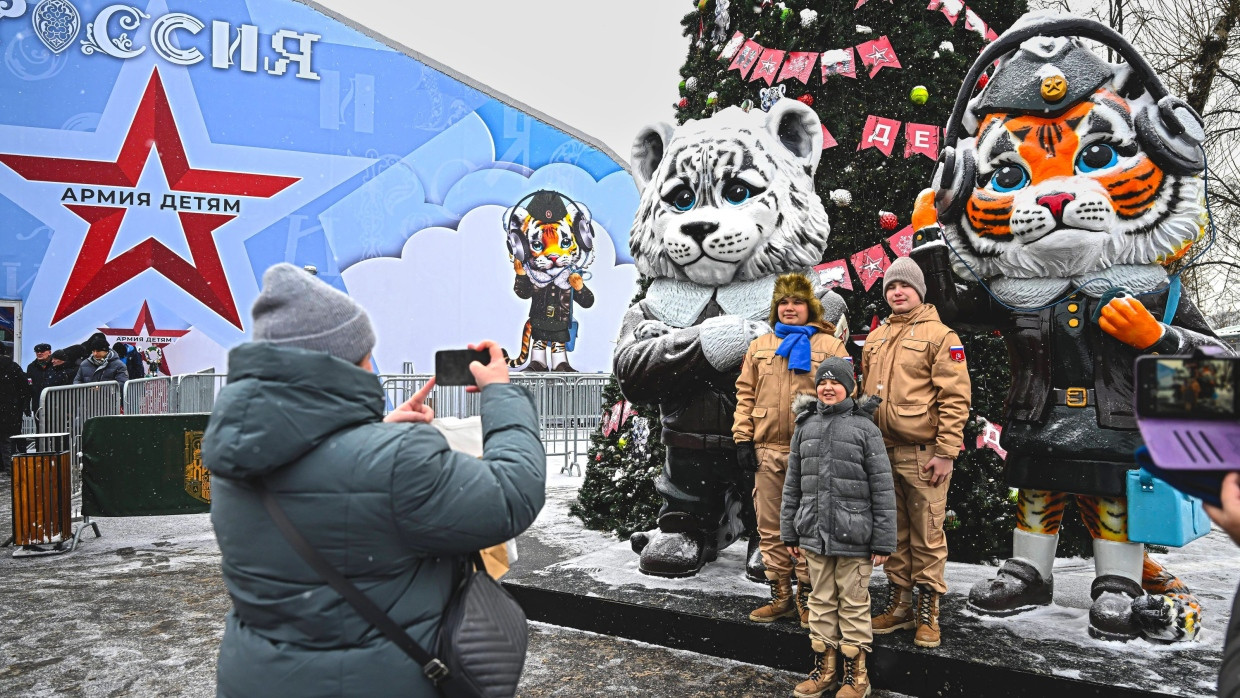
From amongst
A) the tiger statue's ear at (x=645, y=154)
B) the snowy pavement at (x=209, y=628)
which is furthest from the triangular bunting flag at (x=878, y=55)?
the snowy pavement at (x=209, y=628)

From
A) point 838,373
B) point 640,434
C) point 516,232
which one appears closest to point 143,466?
point 640,434

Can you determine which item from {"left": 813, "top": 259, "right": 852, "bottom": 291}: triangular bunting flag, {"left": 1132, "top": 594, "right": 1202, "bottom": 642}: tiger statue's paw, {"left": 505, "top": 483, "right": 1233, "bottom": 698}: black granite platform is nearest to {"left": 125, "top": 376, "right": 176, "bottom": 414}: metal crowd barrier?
{"left": 505, "top": 483, "right": 1233, "bottom": 698}: black granite platform

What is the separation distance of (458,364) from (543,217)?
16425mm

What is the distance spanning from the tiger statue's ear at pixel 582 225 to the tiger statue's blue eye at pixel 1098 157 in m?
15.2

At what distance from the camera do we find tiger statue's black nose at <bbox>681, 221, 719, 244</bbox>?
4500 millimetres

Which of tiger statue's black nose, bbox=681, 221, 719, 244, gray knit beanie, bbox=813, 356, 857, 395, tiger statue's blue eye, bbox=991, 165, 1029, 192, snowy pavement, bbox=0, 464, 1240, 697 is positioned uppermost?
tiger statue's blue eye, bbox=991, 165, 1029, 192

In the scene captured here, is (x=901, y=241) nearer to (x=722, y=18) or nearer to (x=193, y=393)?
(x=722, y=18)

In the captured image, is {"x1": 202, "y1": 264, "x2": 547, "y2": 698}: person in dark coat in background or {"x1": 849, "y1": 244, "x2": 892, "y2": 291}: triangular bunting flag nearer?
{"x1": 202, "y1": 264, "x2": 547, "y2": 698}: person in dark coat in background

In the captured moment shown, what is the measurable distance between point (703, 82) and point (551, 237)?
12022mm

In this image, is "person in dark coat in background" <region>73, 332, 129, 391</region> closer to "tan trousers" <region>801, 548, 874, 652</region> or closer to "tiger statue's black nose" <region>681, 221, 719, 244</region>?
"tiger statue's black nose" <region>681, 221, 719, 244</region>

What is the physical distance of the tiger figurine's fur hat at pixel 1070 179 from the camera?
376 cm

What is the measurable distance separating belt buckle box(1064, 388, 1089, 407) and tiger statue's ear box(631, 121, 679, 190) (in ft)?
8.68

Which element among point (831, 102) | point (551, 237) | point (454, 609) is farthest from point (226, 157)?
point (454, 609)

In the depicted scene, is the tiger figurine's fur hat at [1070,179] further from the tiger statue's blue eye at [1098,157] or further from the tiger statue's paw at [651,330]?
the tiger statue's paw at [651,330]
